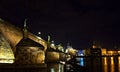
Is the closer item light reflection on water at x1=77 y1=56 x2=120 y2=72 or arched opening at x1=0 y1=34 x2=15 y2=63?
arched opening at x1=0 y1=34 x2=15 y2=63

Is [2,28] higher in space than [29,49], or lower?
higher

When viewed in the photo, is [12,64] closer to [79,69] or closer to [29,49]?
[29,49]

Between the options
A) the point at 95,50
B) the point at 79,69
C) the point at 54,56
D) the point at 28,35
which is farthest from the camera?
the point at 95,50

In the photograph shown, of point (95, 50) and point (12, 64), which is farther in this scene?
point (95, 50)

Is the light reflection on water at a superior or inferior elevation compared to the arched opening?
inferior

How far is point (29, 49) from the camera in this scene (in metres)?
29.0

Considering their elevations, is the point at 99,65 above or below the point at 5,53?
below

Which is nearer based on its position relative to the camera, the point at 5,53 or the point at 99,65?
the point at 5,53

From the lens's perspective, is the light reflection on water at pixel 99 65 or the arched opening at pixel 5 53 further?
the light reflection on water at pixel 99 65

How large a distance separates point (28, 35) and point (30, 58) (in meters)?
3.88

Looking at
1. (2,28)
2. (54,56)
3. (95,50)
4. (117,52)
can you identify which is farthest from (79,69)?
(117,52)

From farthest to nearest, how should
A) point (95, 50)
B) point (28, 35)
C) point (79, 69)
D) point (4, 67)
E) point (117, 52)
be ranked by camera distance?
point (117, 52), point (95, 50), point (79, 69), point (28, 35), point (4, 67)

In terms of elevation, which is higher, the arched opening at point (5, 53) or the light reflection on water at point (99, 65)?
the arched opening at point (5, 53)

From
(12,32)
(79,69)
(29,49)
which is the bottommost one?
(79,69)
